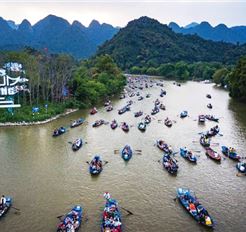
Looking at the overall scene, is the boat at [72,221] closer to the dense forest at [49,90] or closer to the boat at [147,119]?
the dense forest at [49,90]

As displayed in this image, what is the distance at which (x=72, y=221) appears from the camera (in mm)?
20891

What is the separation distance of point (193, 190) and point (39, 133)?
2110 cm

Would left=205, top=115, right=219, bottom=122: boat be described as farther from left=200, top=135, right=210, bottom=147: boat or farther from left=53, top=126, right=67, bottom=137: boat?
left=53, top=126, right=67, bottom=137: boat

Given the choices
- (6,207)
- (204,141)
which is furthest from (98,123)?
(6,207)

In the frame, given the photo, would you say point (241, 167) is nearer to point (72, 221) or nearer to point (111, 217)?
point (111, 217)

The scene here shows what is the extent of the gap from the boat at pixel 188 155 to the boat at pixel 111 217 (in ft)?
35.4

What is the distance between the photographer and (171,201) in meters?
24.5

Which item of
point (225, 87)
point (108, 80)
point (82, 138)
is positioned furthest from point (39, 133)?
point (225, 87)

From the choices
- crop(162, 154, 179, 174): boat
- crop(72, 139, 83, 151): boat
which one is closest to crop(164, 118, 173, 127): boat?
crop(72, 139, 83, 151): boat

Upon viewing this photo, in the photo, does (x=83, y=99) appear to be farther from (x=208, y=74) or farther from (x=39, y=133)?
(x=208, y=74)

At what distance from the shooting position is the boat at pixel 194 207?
2127 cm

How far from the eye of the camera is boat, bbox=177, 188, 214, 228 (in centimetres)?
2127

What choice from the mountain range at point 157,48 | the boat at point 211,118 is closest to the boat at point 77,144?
the boat at point 211,118

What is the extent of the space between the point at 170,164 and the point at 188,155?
3182mm
